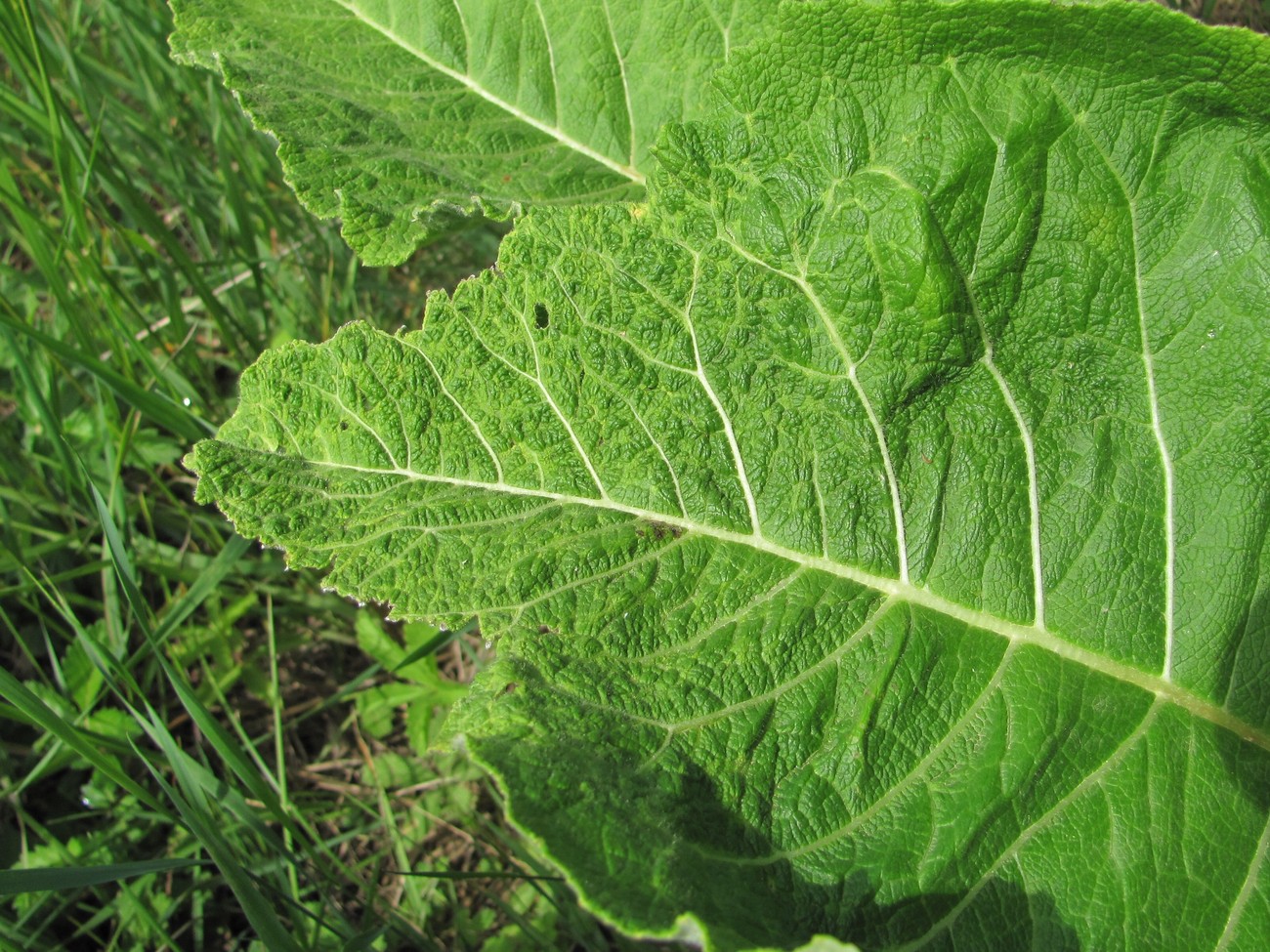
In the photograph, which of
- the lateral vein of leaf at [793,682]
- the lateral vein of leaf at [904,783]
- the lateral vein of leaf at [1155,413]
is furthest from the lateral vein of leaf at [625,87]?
the lateral vein of leaf at [904,783]

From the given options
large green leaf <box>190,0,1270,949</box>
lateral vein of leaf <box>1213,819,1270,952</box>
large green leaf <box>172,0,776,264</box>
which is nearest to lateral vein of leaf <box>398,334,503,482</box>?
large green leaf <box>190,0,1270,949</box>

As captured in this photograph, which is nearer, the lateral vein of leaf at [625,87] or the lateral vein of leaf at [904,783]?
the lateral vein of leaf at [904,783]

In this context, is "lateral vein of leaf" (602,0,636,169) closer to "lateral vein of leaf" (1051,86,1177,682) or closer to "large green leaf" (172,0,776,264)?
"large green leaf" (172,0,776,264)

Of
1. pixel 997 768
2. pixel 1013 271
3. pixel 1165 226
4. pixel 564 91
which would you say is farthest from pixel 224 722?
pixel 1165 226

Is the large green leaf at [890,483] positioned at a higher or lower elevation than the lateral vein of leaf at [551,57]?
lower

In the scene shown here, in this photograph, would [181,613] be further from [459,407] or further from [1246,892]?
[1246,892]

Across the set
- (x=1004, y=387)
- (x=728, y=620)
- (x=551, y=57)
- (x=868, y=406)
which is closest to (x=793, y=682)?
(x=728, y=620)

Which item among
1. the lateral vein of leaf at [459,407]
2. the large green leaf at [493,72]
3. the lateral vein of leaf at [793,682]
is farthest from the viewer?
the large green leaf at [493,72]

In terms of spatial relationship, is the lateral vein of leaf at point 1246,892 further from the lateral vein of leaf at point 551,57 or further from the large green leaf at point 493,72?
the lateral vein of leaf at point 551,57

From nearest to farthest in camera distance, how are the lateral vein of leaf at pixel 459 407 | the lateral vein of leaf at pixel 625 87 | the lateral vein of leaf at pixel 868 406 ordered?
the lateral vein of leaf at pixel 868 406 < the lateral vein of leaf at pixel 459 407 < the lateral vein of leaf at pixel 625 87
